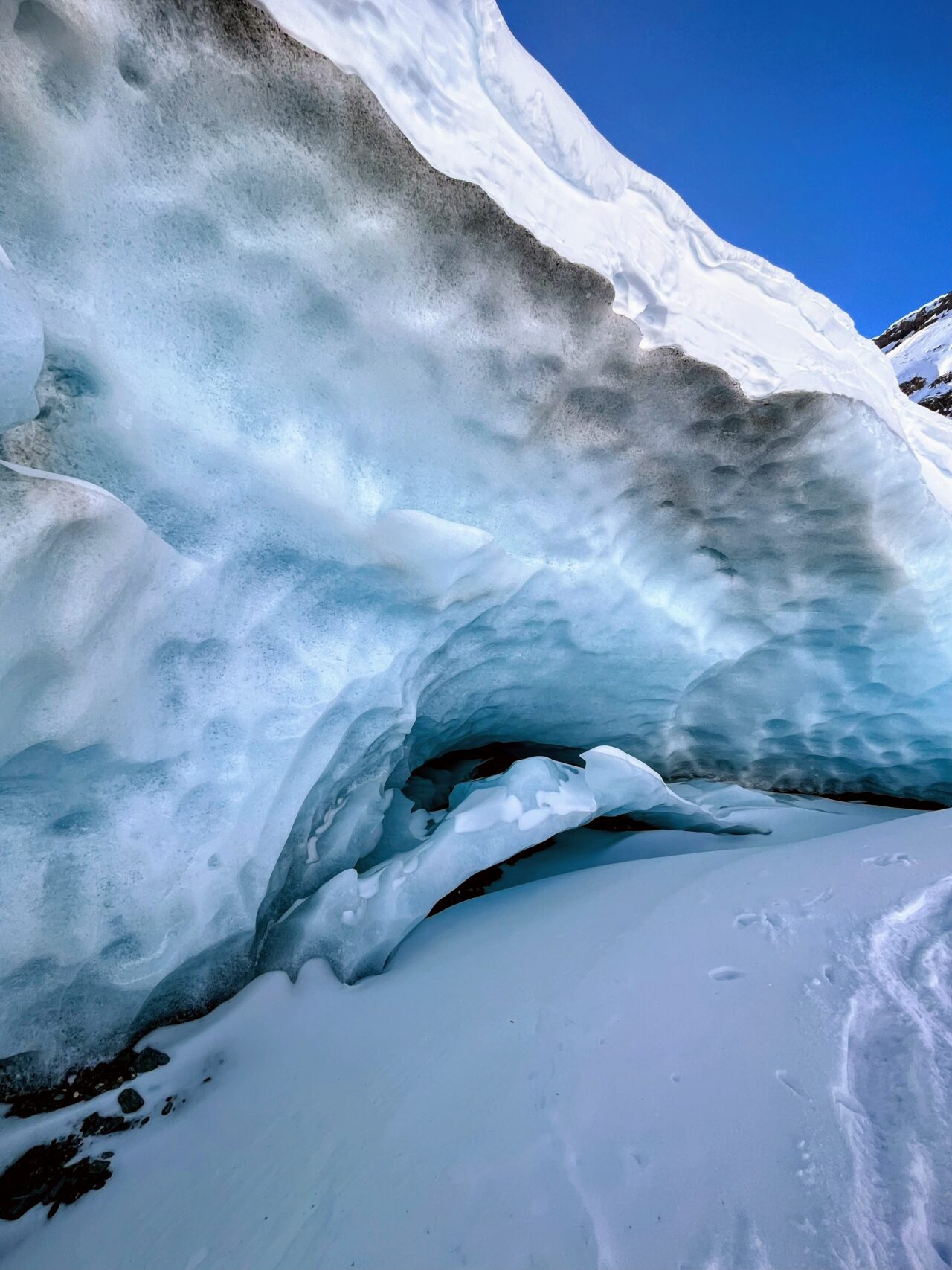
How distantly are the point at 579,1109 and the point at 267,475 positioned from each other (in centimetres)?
154

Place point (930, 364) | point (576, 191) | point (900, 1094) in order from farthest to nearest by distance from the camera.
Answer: point (930, 364), point (576, 191), point (900, 1094)

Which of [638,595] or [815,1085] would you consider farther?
[638,595]

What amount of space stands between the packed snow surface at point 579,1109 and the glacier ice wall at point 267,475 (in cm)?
37

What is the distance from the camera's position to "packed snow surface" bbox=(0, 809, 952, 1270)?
86cm

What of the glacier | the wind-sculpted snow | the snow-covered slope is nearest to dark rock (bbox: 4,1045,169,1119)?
the glacier

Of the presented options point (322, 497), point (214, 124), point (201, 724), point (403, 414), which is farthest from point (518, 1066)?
point (214, 124)

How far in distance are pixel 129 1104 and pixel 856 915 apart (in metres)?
1.81

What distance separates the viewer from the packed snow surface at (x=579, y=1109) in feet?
2.81

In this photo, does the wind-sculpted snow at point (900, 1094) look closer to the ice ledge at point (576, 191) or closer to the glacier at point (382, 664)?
the glacier at point (382, 664)

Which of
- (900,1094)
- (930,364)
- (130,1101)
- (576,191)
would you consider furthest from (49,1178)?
(930,364)

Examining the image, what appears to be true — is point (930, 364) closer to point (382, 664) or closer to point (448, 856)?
point (382, 664)

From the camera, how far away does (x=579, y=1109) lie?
3.45 ft

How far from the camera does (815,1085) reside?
103 cm

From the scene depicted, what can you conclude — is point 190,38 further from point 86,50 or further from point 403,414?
point 403,414
